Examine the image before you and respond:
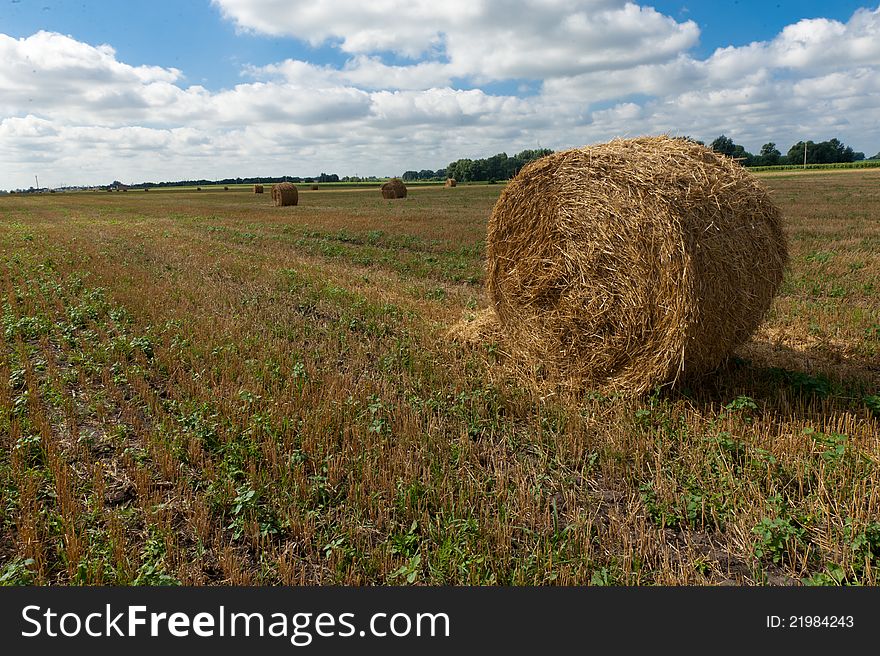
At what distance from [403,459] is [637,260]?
3.22 metres

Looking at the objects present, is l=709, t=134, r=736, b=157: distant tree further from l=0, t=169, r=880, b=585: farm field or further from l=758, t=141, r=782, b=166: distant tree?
l=758, t=141, r=782, b=166: distant tree

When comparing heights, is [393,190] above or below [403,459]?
above

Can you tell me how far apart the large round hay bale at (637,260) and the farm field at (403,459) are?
58 centimetres

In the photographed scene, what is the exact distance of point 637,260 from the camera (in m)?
5.87

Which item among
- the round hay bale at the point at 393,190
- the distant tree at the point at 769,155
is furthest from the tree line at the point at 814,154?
the round hay bale at the point at 393,190

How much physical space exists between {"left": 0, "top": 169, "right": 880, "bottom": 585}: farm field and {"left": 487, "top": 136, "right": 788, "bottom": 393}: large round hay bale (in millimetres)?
582

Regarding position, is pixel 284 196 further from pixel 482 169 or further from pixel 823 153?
pixel 823 153

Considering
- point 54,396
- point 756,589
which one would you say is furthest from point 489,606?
point 54,396

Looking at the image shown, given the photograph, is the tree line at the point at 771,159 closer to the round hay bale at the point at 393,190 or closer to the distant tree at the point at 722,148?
the round hay bale at the point at 393,190

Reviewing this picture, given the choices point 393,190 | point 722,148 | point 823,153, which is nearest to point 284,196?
point 393,190


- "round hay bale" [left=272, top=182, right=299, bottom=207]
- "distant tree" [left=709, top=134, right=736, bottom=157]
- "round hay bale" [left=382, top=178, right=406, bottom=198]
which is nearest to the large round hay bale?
"distant tree" [left=709, top=134, right=736, bottom=157]

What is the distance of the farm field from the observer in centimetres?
349

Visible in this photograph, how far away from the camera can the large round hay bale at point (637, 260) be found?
5555 millimetres

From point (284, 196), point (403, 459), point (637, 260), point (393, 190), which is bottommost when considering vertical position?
point (403, 459)
